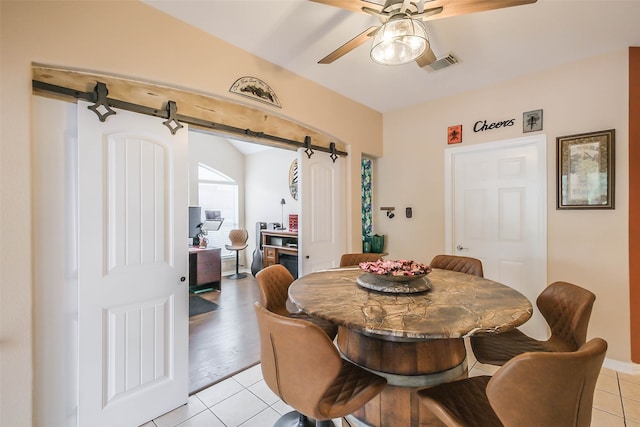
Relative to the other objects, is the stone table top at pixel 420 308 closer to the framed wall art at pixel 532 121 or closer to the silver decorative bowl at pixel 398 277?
the silver decorative bowl at pixel 398 277

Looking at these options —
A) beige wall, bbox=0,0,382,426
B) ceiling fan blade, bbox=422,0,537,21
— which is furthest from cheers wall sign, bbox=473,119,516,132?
beige wall, bbox=0,0,382,426

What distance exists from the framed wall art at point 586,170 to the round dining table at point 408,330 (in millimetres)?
1796

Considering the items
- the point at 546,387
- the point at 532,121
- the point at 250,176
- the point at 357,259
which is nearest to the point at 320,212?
the point at 357,259

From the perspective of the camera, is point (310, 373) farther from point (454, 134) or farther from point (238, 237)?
point (238, 237)

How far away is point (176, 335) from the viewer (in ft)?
6.86

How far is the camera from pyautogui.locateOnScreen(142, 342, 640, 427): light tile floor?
1943mm

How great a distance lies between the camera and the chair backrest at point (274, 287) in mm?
2037

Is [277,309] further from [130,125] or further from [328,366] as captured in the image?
[130,125]

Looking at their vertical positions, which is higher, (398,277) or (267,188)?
(267,188)

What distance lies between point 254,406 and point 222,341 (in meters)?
1.17

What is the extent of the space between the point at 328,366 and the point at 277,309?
102cm

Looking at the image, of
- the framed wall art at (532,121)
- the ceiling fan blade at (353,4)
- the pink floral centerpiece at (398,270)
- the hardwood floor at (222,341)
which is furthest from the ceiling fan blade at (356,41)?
the hardwood floor at (222,341)

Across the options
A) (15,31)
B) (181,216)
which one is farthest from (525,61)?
(15,31)

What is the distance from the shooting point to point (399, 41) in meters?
1.72
